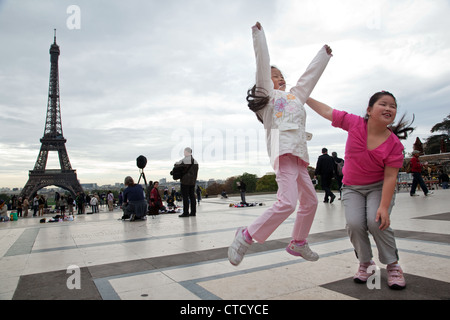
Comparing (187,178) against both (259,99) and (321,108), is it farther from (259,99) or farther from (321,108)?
(259,99)

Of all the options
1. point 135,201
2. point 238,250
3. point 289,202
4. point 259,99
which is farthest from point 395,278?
point 135,201

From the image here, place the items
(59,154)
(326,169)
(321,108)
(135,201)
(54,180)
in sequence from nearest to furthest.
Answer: (321,108) < (135,201) < (326,169) < (54,180) < (59,154)

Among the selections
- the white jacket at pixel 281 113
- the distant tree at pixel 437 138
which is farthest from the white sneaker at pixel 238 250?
the distant tree at pixel 437 138

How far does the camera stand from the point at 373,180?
8.36 ft

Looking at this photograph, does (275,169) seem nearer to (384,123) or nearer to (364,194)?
(364,194)

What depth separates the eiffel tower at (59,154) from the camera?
4766 cm

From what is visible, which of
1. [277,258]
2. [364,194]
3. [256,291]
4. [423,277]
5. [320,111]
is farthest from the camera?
[277,258]

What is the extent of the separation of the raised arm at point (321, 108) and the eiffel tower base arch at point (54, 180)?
49.4m

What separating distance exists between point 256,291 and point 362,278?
0.80 m

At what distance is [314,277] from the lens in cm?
252

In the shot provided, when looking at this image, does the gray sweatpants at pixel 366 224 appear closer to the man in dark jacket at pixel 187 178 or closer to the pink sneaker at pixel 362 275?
the pink sneaker at pixel 362 275

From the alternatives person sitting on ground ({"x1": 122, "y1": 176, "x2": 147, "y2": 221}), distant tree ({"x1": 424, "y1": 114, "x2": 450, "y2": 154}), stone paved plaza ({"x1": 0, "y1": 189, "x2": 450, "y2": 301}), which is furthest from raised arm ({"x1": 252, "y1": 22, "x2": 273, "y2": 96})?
distant tree ({"x1": 424, "y1": 114, "x2": 450, "y2": 154})

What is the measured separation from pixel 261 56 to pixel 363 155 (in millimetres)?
1118
